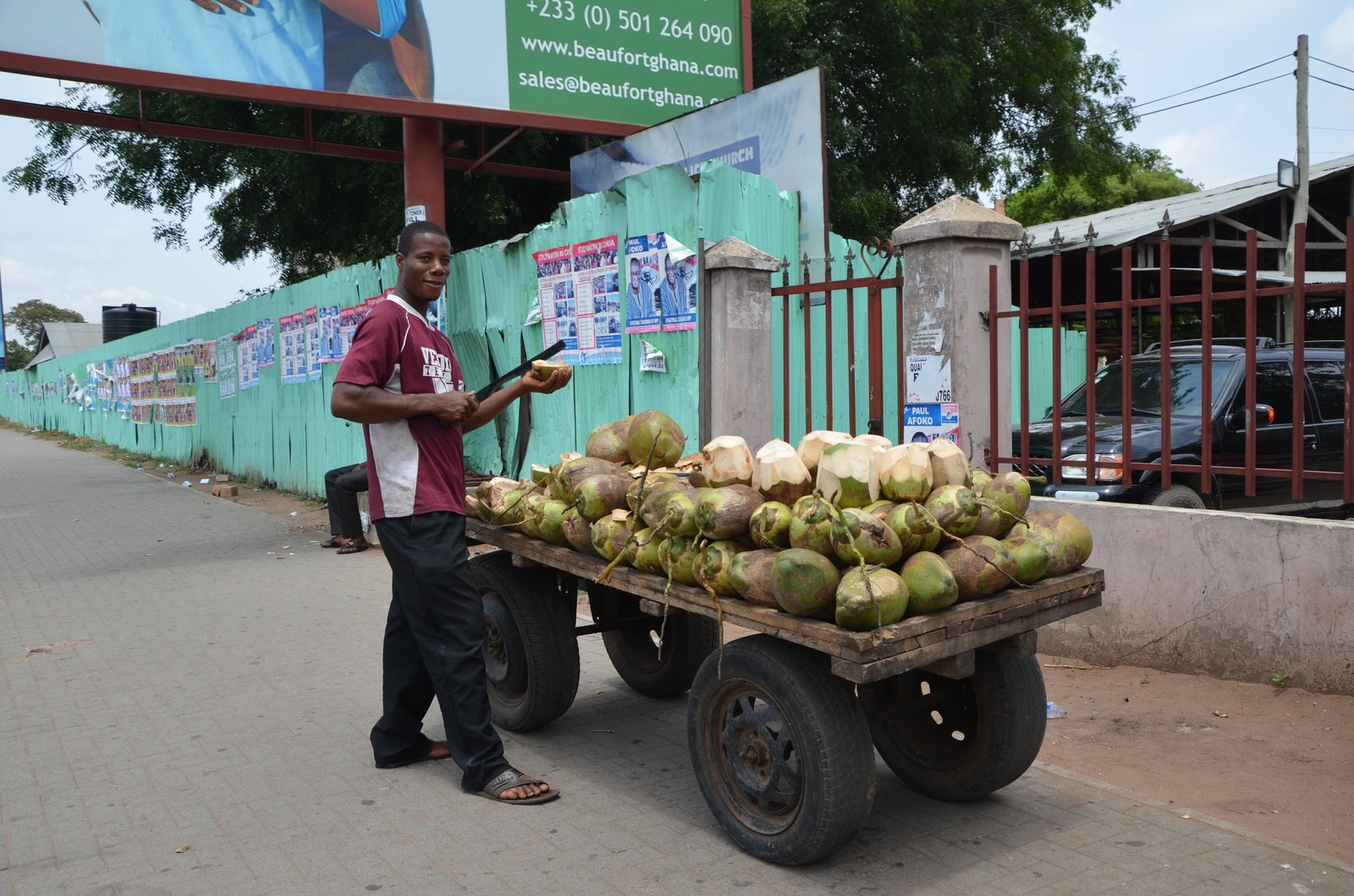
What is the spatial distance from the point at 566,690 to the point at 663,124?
689 centimetres

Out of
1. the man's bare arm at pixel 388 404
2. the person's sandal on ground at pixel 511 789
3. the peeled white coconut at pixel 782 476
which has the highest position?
the man's bare arm at pixel 388 404

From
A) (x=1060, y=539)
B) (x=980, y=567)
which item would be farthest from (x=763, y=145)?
(x=980, y=567)

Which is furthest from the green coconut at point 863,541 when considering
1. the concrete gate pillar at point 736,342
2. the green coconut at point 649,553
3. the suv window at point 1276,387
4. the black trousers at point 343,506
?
the black trousers at point 343,506

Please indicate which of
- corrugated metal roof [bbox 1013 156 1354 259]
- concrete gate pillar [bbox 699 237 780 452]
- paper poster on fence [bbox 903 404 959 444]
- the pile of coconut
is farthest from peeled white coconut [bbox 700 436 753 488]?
corrugated metal roof [bbox 1013 156 1354 259]

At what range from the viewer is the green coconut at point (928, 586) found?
3176 millimetres

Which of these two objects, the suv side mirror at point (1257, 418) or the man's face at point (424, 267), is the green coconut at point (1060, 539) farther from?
the suv side mirror at point (1257, 418)

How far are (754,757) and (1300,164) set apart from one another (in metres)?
16.6

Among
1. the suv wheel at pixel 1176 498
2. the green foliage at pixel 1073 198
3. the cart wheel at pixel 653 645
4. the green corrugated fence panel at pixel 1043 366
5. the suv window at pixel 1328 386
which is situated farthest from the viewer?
the green foliage at pixel 1073 198

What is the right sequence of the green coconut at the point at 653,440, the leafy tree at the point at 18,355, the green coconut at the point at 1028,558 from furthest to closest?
1. the leafy tree at the point at 18,355
2. the green coconut at the point at 653,440
3. the green coconut at the point at 1028,558

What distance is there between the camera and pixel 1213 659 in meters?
5.11

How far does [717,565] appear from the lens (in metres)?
3.49

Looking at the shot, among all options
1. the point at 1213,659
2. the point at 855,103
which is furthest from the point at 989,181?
the point at 1213,659

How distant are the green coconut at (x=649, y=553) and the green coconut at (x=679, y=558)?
3 cm

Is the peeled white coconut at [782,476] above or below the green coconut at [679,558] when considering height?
above
